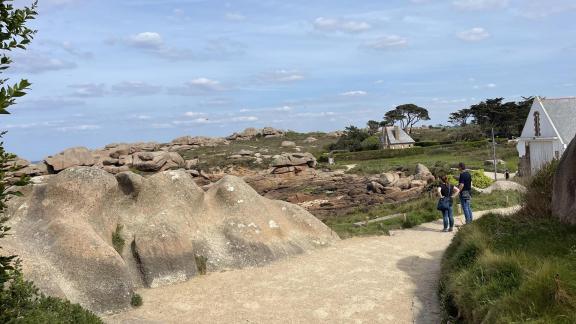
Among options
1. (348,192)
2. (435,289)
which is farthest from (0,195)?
(348,192)

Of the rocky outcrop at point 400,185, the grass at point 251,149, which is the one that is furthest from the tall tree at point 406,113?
the rocky outcrop at point 400,185

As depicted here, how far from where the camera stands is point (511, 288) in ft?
25.3

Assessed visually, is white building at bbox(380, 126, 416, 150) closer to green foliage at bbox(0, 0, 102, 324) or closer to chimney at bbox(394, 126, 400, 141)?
chimney at bbox(394, 126, 400, 141)

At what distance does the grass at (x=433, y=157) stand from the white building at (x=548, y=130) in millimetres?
8133

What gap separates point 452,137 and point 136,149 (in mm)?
46059

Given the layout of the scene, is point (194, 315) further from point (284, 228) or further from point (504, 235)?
point (504, 235)

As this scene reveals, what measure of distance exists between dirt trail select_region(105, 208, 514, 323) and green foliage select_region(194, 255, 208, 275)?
240 mm

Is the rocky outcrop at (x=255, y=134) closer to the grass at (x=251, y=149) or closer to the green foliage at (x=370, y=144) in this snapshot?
the grass at (x=251, y=149)

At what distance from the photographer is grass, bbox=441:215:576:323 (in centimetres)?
665

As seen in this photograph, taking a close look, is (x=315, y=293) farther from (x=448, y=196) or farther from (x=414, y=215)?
(x=414, y=215)

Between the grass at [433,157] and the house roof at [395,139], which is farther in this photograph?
the house roof at [395,139]

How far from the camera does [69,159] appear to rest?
4484cm

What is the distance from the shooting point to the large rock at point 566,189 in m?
10.3

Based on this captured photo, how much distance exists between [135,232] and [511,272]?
29.1ft
